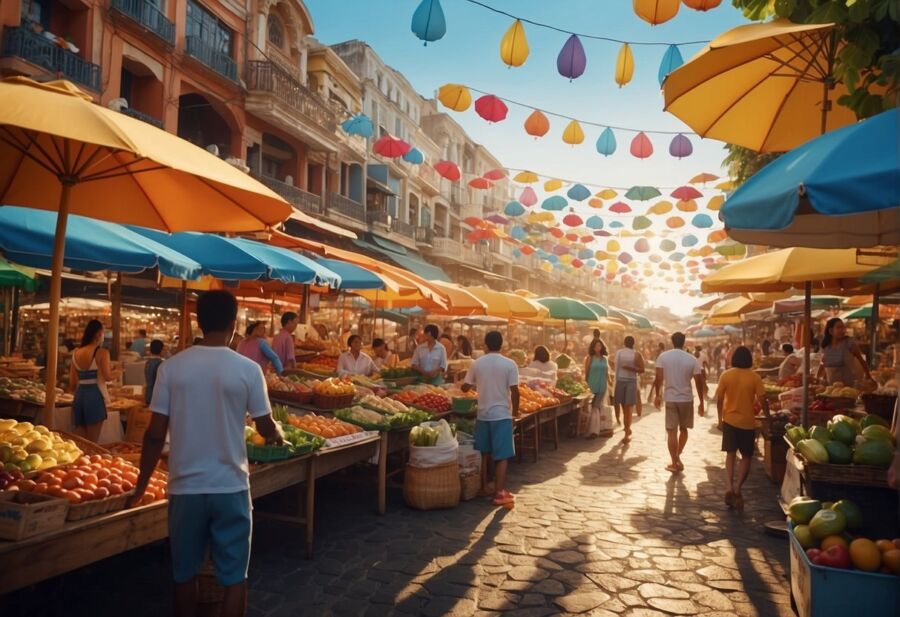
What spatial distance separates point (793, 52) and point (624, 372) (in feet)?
25.9

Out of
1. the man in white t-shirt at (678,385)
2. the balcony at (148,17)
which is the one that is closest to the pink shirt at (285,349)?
the man in white t-shirt at (678,385)

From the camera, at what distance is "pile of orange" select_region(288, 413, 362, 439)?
20.7ft

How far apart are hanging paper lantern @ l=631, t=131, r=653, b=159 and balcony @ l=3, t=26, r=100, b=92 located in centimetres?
1248

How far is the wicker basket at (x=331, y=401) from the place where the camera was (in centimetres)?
758

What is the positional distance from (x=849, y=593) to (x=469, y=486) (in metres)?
4.47

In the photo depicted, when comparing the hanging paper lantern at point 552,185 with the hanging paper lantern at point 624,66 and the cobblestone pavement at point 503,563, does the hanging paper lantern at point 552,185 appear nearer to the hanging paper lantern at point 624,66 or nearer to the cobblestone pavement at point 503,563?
the hanging paper lantern at point 624,66

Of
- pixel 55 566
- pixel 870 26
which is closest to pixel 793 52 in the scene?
pixel 870 26

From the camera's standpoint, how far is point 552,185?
18500 millimetres

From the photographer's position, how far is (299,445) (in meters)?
5.32

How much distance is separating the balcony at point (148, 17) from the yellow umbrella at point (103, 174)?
12.8m

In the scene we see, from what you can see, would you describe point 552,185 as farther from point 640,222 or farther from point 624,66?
point 624,66

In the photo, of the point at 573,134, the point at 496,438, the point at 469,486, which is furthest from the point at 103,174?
the point at 573,134

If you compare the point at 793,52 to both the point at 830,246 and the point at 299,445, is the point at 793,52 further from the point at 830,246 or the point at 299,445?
the point at 299,445

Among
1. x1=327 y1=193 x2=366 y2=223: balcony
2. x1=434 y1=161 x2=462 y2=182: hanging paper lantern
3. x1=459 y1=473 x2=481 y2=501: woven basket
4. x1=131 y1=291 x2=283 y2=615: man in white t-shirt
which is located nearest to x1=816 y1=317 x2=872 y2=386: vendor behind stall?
x1=459 y1=473 x2=481 y2=501: woven basket
